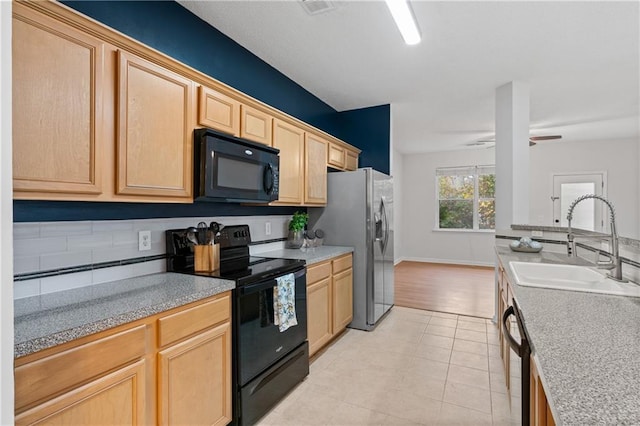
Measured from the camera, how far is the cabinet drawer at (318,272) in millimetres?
2627

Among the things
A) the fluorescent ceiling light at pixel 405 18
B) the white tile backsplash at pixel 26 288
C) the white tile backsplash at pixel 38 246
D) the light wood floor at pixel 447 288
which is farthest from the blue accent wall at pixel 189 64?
the light wood floor at pixel 447 288

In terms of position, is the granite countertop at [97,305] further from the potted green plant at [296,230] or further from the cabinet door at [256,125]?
the potted green plant at [296,230]

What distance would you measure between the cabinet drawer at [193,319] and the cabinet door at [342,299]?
1.45m

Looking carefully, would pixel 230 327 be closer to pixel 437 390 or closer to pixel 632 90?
pixel 437 390

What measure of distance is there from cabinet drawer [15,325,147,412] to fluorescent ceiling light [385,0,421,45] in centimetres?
213

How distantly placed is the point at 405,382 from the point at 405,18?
252cm

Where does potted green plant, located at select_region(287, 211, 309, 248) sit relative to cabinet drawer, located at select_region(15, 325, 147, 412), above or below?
above

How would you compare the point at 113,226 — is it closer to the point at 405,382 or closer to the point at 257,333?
the point at 257,333

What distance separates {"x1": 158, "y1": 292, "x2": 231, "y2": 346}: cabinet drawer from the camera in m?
1.42

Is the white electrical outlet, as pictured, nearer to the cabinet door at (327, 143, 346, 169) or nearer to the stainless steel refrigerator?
the stainless steel refrigerator

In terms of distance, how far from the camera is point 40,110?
1267mm

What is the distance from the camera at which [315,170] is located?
3.27m

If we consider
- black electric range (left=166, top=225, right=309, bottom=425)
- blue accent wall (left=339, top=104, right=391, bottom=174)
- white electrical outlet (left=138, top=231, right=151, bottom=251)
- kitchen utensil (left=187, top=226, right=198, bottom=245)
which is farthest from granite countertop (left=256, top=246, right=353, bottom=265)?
blue accent wall (left=339, top=104, right=391, bottom=174)

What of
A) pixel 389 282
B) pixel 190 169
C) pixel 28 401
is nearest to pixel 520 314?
pixel 28 401
